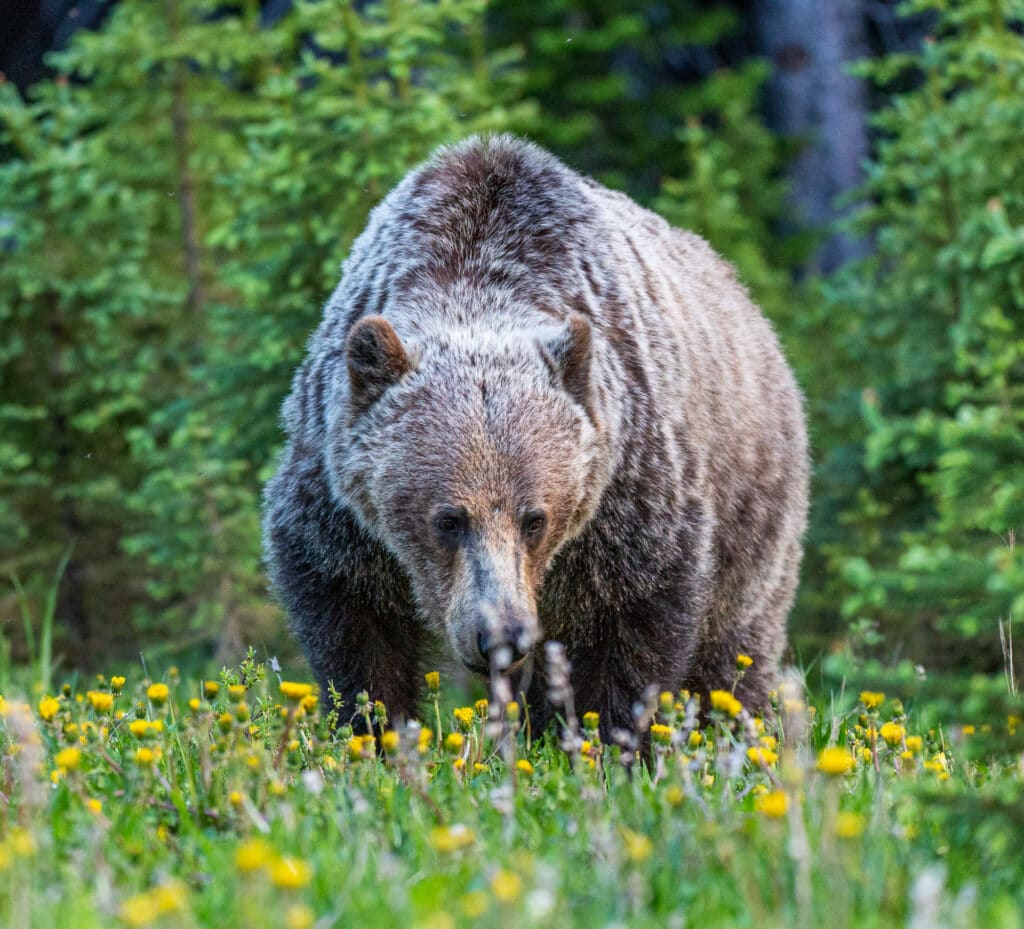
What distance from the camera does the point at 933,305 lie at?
28.5 ft

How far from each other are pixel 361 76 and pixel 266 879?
654 centimetres

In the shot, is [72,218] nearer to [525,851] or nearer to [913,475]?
[913,475]

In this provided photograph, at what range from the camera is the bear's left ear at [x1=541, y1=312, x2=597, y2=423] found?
4723 millimetres

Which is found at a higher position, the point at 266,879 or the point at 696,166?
A: the point at 696,166

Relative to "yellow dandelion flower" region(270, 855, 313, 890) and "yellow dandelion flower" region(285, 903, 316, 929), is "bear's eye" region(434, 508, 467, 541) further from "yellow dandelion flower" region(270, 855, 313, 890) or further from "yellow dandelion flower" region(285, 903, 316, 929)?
"yellow dandelion flower" region(285, 903, 316, 929)

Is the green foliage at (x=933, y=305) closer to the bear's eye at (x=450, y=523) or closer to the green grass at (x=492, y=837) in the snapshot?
the bear's eye at (x=450, y=523)

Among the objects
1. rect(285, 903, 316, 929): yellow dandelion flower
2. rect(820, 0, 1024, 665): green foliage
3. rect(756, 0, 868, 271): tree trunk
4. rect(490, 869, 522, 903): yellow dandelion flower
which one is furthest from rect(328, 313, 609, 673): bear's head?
rect(756, 0, 868, 271): tree trunk

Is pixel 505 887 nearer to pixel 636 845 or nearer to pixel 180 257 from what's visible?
pixel 636 845

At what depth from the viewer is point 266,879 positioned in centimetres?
246

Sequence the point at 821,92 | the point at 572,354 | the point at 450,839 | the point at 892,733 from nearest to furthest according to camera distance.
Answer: the point at 450,839 < the point at 892,733 < the point at 572,354 < the point at 821,92

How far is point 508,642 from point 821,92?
13.9m

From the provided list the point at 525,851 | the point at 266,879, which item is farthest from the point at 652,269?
the point at 266,879

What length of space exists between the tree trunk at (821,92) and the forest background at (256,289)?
490 centimetres

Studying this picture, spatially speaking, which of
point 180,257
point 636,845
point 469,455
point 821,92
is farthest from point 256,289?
point 821,92
